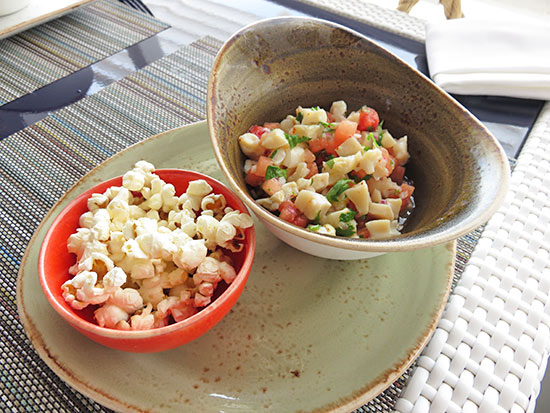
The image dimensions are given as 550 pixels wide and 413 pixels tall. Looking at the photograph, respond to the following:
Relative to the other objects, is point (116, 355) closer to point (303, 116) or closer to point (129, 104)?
point (303, 116)

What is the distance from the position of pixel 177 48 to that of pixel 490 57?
→ 0.89 metres

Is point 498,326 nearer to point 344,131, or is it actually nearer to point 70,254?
point 344,131

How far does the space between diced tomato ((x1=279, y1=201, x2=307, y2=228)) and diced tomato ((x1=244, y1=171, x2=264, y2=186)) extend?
80 millimetres

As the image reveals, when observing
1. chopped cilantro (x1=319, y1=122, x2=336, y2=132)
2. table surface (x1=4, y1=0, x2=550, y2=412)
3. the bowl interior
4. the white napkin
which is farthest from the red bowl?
the white napkin

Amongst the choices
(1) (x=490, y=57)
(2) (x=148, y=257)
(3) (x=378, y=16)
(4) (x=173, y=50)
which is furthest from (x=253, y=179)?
(3) (x=378, y=16)

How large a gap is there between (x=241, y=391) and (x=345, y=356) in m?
0.15

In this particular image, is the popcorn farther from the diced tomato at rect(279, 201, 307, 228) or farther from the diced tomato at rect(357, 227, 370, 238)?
the diced tomato at rect(357, 227, 370, 238)

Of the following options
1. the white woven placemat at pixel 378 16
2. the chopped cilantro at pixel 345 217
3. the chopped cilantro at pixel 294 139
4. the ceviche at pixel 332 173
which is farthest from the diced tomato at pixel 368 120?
the white woven placemat at pixel 378 16

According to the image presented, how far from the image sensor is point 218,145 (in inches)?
27.0

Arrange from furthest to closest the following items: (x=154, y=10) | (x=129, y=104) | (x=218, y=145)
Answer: (x=154, y=10) → (x=129, y=104) → (x=218, y=145)

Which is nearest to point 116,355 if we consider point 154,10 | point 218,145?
point 218,145

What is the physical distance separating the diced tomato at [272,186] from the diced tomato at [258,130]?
11 centimetres

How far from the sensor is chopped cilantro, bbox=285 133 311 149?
778 mm

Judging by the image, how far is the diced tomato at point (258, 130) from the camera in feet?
2.64
